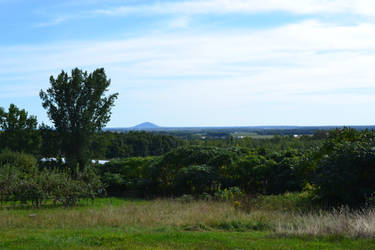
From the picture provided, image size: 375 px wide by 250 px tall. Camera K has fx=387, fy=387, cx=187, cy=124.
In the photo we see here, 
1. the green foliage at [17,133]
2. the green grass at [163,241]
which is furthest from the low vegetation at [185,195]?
the green foliage at [17,133]

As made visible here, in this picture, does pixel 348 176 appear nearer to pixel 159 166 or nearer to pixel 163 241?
pixel 163 241

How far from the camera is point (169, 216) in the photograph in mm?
11305

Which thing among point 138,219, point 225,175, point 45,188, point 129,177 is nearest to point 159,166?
point 129,177

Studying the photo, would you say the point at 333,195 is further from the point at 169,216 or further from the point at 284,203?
the point at 169,216

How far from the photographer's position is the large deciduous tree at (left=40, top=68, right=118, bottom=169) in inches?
1284

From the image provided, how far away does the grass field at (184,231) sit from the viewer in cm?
760

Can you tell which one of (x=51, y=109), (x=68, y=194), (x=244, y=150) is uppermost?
(x=51, y=109)

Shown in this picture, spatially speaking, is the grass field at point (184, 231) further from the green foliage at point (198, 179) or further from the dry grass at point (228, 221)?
the green foliage at point (198, 179)

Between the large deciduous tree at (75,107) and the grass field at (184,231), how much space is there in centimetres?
2194

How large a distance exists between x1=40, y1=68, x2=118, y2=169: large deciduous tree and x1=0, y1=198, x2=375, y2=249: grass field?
21.9m

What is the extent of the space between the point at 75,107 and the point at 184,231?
1023 inches

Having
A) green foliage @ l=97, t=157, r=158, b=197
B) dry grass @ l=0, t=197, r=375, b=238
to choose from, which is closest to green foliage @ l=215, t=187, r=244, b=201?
dry grass @ l=0, t=197, r=375, b=238

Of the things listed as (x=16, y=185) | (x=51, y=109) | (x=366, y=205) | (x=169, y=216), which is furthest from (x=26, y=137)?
(x=366, y=205)

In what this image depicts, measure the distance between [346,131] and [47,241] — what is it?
1176 centimetres
